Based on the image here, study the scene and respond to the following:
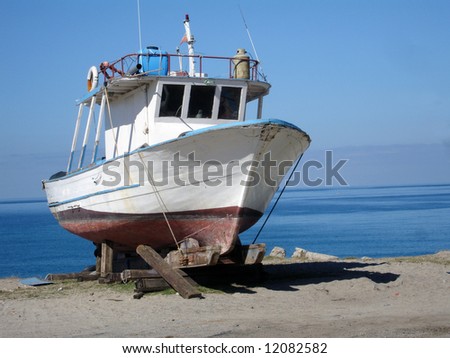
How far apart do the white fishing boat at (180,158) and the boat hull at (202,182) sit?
0.02 meters

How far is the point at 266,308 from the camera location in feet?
33.3

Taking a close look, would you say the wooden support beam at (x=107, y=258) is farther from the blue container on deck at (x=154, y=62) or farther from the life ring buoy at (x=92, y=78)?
the blue container on deck at (x=154, y=62)

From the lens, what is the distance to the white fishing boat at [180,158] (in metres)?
11.4

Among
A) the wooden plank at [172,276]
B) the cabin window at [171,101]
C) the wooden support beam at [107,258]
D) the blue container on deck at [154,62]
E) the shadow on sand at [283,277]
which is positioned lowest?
the wooden support beam at [107,258]

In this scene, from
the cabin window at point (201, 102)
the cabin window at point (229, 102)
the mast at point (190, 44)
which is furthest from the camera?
the mast at point (190, 44)

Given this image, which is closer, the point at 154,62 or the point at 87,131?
the point at 154,62

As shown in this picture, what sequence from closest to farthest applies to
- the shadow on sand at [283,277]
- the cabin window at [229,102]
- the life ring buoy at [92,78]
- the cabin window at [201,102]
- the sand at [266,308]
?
the sand at [266,308] < the shadow on sand at [283,277] < the cabin window at [201,102] < the cabin window at [229,102] < the life ring buoy at [92,78]

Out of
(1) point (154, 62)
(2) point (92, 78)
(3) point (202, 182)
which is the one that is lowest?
(3) point (202, 182)

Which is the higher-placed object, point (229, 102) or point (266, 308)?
point (229, 102)

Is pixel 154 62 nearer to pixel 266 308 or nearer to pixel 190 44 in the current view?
pixel 190 44

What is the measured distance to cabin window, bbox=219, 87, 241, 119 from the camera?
1305 centimetres

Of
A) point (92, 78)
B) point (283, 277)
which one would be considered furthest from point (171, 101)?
point (283, 277)

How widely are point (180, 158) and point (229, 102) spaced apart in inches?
85.0

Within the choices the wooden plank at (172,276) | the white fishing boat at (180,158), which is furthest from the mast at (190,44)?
the wooden plank at (172,276)
